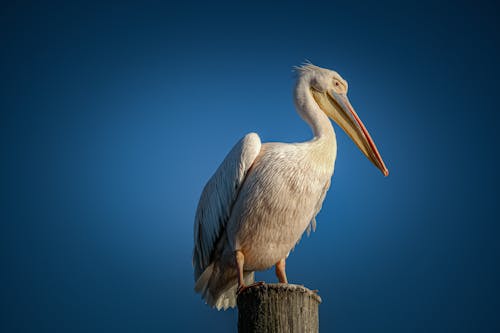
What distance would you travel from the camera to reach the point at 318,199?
490cm

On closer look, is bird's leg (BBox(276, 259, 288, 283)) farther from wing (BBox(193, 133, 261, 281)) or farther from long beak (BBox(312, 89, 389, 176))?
long beak (BBox(312, 89, 389, 176))

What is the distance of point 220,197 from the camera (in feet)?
→ 15.4

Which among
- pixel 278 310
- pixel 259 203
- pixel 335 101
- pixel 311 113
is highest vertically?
pixel 335 101

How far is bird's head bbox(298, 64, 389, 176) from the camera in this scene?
208 inches

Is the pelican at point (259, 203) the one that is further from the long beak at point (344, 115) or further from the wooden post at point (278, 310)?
the wooden post at point (278, 310)

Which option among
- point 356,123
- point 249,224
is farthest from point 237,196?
point 356,123

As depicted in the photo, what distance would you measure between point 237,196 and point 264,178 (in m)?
0.31

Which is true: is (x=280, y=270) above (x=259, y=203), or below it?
below

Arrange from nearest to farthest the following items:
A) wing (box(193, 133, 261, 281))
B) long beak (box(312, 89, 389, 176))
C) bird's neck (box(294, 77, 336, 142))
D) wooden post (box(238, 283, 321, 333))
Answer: wooden post (box(238, 283, 321, 333)), wing (box(193, 133, 261, 281)), bird's neck (box(294, 77, 336, 142)), long beak (box(312, 89, 389, 176))

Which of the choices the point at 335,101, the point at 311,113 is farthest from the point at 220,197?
the point at 335,101

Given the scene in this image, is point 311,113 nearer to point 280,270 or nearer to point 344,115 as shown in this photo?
point 344,115

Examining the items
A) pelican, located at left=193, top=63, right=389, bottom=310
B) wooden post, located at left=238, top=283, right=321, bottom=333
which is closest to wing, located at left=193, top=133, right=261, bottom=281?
pelican, located at left=193, top=63, right=389, bottom=310

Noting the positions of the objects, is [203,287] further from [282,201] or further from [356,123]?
[356,123]

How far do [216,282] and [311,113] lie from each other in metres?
1.67
